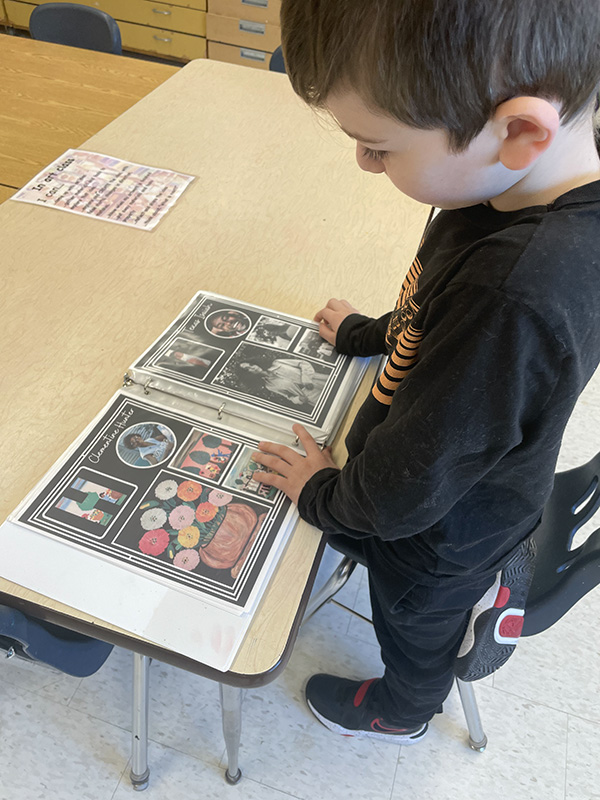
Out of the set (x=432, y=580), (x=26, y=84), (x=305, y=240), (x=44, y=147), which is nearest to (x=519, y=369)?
(x=432, y=580)

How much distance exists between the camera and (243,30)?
3238 millimetres

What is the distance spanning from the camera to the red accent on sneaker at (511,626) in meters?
0.78

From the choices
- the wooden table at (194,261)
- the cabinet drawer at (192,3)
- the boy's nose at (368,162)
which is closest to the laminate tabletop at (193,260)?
the wooden table at (194,261)

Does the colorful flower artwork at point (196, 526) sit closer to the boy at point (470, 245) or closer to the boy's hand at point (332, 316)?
the boy at point (470, 245)

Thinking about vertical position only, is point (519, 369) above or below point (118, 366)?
above

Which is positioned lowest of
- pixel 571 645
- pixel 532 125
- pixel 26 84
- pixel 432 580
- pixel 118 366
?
pixel 571 645

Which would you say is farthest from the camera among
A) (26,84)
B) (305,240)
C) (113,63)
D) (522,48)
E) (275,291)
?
(113,63)

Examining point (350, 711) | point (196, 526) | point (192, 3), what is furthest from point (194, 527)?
point (192, 3)

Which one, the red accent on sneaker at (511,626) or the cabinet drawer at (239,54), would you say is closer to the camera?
the red accent on sneaker at (511,626)

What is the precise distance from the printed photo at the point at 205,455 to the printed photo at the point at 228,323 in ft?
0.63

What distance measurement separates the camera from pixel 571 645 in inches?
51.3

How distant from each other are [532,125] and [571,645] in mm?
1240

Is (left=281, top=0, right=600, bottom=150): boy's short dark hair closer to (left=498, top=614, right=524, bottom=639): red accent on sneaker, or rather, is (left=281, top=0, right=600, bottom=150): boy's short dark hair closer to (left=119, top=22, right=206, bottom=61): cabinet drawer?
(left=498, top=614, right=524, bottom=639): red accent on sneaker

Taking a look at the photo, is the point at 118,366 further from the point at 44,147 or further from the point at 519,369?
the point at 44,147
